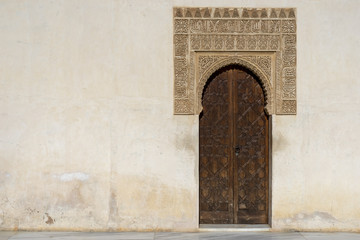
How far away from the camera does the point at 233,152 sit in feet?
18.3

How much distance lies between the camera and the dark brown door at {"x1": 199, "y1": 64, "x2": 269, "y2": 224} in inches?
220

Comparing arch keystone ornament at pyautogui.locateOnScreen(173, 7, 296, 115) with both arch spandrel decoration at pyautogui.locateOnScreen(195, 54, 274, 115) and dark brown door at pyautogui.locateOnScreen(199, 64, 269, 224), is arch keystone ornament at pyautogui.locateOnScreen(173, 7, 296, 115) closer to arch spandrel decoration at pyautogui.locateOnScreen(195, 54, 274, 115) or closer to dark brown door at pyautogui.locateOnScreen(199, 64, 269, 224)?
arch spandrel decoration at pyautogui.locateOnScreen(195, 54, 274, 115)

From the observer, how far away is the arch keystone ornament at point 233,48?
5430 mm

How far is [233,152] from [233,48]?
1.17 metres

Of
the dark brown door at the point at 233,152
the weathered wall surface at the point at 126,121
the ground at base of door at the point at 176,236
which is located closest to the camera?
the ground at base of door at the point at 176,236

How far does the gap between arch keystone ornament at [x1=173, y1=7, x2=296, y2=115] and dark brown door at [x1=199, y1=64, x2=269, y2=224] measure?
0.61 ft

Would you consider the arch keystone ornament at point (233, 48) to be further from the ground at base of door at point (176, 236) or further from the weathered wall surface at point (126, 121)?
the ground at base of door at point (176, 236)

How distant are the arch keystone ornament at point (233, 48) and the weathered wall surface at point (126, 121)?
0.11m

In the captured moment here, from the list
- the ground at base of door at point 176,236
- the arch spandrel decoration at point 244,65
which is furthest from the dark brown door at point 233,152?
the ground at base of door at point 176,236

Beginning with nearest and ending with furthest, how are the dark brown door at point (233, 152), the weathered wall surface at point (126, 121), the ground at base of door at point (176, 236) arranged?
the ground at base of door at point (176, 236) < the weathered wall surface at point (126, 121) < the dark brown door at point (233, 152)

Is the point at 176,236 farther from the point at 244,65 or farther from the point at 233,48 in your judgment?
the point at 233,48

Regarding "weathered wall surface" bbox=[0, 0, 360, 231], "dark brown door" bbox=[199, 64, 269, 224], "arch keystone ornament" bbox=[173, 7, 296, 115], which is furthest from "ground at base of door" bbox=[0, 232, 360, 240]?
"arch keystone ornament" bbox=[173, 7, 296, 115]

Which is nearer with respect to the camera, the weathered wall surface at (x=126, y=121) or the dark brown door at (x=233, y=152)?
the weathered wall surface at (x=126, y=121)

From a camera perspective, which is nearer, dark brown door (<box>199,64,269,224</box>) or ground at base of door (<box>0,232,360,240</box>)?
ground at base of door (<box>0,232,360,240</box>)
